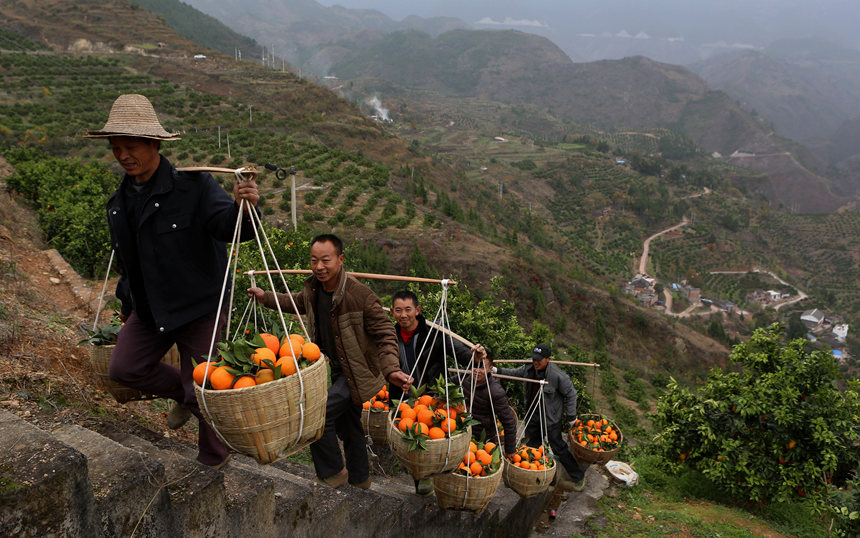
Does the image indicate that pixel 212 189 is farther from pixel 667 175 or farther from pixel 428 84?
pixel 428 84

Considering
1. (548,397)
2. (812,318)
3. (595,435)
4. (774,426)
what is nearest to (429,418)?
(548,397)

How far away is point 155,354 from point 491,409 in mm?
2767

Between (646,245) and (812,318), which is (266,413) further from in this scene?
(812,318)

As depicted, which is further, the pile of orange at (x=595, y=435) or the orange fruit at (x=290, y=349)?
the pile of orange at (x=595, y=435)

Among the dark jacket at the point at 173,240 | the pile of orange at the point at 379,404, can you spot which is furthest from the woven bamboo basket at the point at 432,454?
the dark jacket at the point at 173,240

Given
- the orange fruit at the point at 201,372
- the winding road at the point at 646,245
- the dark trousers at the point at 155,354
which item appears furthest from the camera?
the winding road at the point at 646,245

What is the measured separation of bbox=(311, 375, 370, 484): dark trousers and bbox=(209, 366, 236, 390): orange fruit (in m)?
1.04

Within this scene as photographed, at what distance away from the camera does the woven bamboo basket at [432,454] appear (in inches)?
119

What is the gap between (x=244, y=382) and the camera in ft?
6.63

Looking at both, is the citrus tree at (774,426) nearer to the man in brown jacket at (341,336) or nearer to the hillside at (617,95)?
the man in brown jacket at (341,336)

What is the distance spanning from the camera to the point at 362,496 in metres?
3.27

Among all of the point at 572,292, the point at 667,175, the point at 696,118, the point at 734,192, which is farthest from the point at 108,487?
the point at 696,118

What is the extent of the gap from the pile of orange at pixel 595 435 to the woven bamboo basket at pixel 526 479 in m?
1.42

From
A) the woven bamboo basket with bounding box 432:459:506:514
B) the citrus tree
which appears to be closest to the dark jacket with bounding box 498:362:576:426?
the woven bamboo basket with bounding box 432:459:506:514
